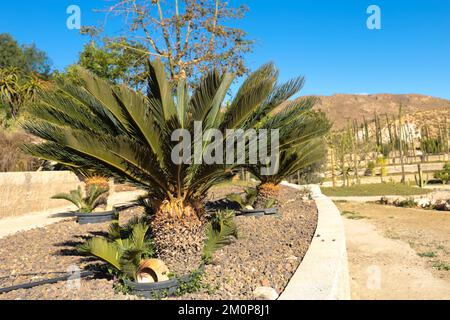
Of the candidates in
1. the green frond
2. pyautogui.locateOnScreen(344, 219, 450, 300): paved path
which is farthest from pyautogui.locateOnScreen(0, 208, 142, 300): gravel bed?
pyautogui.locateOnScreen(344, 219, 450, 300): paved path

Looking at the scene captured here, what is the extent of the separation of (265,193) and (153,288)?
541cm

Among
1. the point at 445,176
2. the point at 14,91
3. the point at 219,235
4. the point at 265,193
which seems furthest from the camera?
the point at 445,176

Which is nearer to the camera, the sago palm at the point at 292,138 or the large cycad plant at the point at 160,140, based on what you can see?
the large cycad plant at the point at 160,140

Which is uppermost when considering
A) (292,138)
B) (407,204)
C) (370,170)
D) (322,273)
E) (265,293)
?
(370,170)

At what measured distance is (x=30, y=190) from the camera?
10797 millimetres

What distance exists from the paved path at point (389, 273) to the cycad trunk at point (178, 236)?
1876 mm

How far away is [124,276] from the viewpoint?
3.44 metres

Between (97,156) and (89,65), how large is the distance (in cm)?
1775

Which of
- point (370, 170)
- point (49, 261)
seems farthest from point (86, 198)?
point (370, 170)

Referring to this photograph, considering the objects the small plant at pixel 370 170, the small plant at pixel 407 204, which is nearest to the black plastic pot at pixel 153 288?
the small plant at pixel 407 204

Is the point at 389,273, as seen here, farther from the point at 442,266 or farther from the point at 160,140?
the point at 160,140

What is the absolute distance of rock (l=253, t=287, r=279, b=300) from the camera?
305 cm

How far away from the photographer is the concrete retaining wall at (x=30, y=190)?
9.74m

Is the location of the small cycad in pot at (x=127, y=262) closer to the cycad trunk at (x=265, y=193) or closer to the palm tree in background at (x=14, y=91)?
the cycad trunk at (x=265, y=193)
